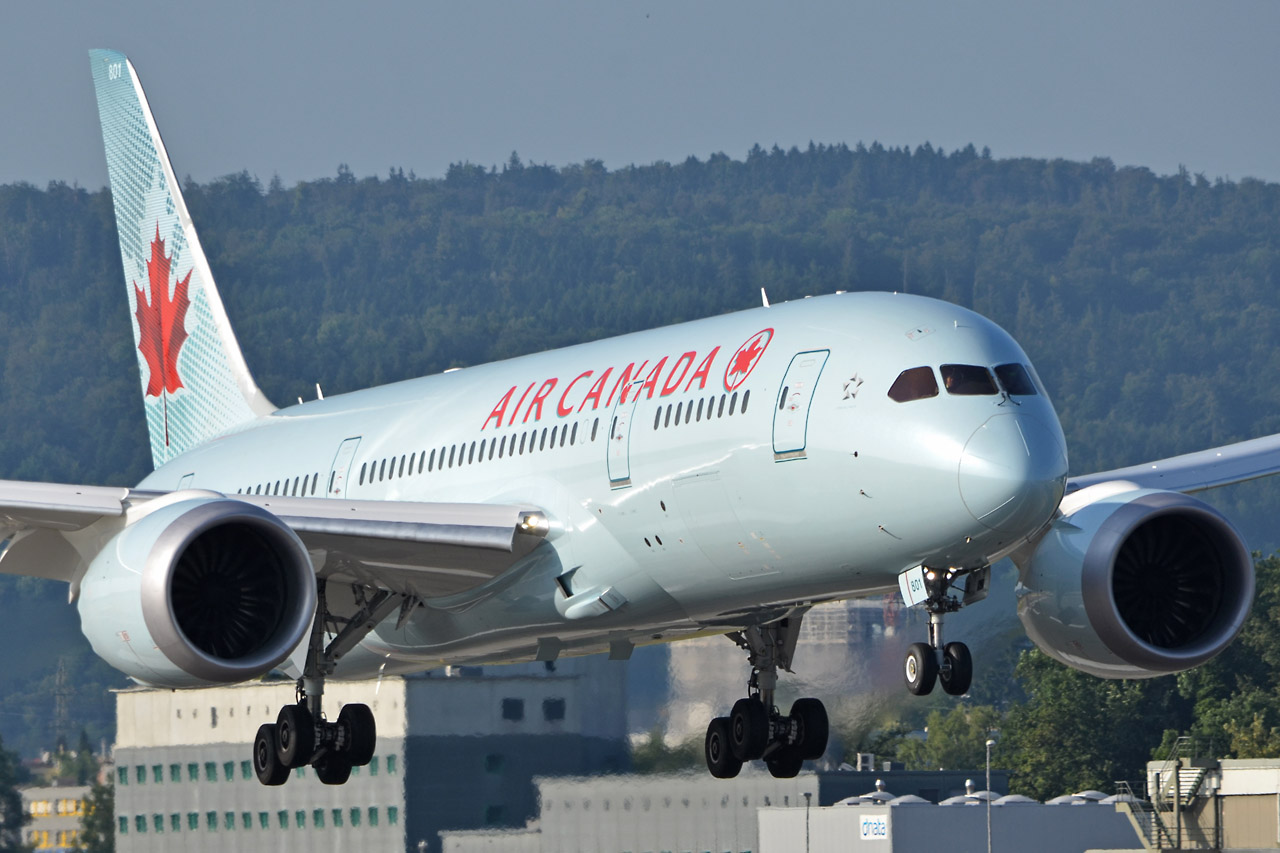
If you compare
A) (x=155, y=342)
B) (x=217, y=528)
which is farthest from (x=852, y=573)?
(x=155, y=342)

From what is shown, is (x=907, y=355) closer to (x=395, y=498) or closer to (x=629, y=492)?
(x=629, y=492)

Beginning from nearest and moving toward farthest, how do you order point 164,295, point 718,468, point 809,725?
1. point 718,468
2. point 809,725
3. point 164,295

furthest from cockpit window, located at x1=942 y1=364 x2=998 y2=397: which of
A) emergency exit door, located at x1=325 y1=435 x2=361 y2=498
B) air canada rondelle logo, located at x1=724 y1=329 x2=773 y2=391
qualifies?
emergency exit door, located at x1=325 y1=435 x2=361 y2=498

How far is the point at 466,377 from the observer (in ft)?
97.0

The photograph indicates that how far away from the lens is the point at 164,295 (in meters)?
39.4

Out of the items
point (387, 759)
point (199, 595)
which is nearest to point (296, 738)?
point (199, 595)

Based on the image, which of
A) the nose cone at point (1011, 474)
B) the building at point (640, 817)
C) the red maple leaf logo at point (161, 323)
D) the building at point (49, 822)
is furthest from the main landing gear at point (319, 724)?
the building at point (49, 822)

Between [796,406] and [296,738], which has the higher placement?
[796,406]

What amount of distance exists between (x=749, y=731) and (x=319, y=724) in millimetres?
5556

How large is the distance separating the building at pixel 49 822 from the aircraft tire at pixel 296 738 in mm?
28476

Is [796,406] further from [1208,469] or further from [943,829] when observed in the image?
[943,829]

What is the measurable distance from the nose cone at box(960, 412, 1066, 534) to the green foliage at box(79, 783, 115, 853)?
3734 cm

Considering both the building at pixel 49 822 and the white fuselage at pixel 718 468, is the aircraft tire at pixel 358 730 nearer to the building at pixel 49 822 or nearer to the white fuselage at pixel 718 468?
the white fuselage at pixel 718 468

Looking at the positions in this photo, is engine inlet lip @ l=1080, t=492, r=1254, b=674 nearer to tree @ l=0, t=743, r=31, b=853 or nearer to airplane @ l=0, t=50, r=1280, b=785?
airplane @ l=0, t=50, r=1280, b=785
